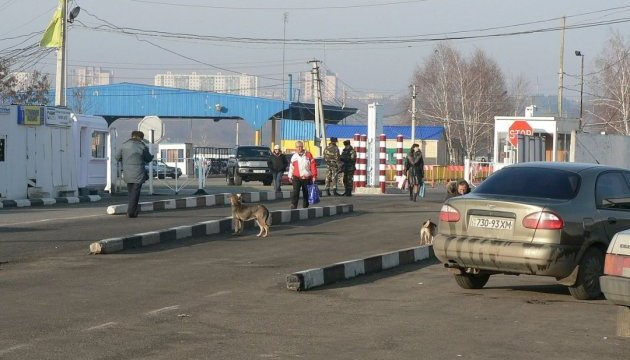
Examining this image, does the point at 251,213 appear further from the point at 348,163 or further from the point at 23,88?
the point at 23,88

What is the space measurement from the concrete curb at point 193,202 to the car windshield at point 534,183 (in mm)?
11690

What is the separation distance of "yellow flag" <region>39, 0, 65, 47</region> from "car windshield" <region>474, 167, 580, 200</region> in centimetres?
2748

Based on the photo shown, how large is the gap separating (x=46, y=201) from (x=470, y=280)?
18.1 m

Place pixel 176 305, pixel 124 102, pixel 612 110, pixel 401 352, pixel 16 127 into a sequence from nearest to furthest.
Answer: pixel 401 352 → pixel 176 305 → pixel 16 127 → pixel 124 102 → pixel 612 110

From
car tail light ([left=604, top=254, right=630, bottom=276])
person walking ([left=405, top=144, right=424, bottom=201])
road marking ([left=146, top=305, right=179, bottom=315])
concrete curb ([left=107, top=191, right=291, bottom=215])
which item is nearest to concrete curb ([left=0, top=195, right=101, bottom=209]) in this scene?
concrete curb ([left=107, top=191, right=291, bottom=215])

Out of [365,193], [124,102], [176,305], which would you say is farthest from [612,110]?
[176,305]

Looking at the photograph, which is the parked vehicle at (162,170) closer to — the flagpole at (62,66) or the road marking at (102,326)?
the flagpole at (62,66)

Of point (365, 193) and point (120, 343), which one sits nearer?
point (120, 343)

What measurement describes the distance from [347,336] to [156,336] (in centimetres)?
162

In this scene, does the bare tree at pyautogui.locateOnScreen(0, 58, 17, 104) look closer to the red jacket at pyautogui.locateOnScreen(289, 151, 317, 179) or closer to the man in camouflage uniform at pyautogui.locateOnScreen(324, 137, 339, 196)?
the man in camouflage uniform at pyautogui.locateOnScreen(324, 137, 339, 196)

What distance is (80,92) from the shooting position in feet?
265

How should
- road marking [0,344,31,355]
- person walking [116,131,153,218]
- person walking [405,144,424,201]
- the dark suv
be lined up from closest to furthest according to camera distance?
road marking [0,344,31,355] → person walking [116,131,153,218] → person walking [405,144,424,201] → the dark suv

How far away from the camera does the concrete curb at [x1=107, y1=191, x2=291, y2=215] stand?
2230 centimetres

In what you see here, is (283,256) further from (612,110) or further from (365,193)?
(612,110)
